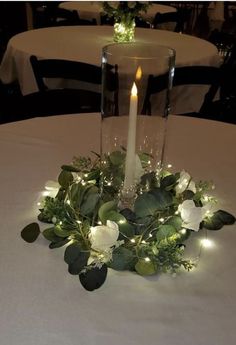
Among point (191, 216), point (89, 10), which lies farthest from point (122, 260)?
point (89, 10)

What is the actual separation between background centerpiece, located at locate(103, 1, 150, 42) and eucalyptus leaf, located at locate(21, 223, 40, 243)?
6.82 feet

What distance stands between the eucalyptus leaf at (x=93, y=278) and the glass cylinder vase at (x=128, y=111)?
20 cm

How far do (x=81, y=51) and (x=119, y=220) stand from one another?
1944 millimetres

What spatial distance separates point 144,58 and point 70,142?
353 mm

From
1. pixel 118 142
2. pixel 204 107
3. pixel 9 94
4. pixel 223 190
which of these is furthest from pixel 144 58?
pixel 9 94

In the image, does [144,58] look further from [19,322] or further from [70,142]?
[19,322]

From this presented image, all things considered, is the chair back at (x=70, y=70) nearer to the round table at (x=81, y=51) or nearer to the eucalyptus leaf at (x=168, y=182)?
the round table at (x=81, y=51)

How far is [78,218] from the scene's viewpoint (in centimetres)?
75

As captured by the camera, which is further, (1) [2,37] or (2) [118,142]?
(1) [2,37]

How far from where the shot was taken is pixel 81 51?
2.50 meters

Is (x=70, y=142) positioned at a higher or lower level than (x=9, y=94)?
higher

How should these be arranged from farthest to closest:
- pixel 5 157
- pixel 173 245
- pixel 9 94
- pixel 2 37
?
pixel 2 37 → pixel 9 94 → pixel 5 157 → pixel 173 245

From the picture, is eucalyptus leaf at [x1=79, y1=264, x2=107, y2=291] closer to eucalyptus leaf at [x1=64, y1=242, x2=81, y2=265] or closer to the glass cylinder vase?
eucalyptus leaf at [x1=64, y1=242, x2=81, y2=265]

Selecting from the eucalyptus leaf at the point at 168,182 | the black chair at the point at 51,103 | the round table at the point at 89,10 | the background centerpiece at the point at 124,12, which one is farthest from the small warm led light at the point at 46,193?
the round table at the point at 89,10
